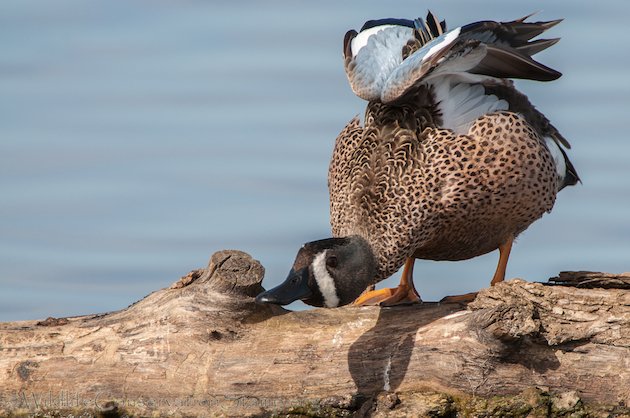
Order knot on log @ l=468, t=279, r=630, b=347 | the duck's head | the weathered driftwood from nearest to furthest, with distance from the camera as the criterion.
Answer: knot on log @ l=468, t=279, r=630, b=347
the weathered driftwood
the duck's head

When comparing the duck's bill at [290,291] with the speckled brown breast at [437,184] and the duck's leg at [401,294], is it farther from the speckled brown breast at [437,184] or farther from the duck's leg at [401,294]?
the duck's leg at [401,294]

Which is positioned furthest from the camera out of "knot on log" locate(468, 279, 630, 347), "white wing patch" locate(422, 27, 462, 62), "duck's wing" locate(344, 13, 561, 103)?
"duck's wing" locate(344, 13, 561, 103)

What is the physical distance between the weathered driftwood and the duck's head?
0.73 feet

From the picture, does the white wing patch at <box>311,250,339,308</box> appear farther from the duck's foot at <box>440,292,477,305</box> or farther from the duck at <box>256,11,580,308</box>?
the duck's foot at <box>440,292,477,305</box>

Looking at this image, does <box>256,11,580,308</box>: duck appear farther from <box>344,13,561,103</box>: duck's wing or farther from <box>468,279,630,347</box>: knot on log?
<box>468,279,630,347</box>: knot on log

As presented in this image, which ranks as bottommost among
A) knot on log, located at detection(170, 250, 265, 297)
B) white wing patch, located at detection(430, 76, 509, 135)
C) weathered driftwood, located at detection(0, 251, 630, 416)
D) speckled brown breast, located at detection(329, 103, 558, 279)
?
weathered driftwood, located at detection(0, 251, 630, 416)

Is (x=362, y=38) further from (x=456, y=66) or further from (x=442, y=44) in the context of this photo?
(x=442, y=44)

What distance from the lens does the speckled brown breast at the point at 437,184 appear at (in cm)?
673

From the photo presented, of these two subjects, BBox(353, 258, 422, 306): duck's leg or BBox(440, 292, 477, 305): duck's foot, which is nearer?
BBox(440, 292, 477, 305): duck's foot

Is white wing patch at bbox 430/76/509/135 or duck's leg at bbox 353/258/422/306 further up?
white wing patch at bbox 430/76/509/135

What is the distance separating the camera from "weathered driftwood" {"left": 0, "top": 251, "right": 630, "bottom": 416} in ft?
19.3

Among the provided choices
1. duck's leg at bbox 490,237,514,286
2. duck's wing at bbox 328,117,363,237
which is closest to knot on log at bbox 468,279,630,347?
duck's leg at bbox 490,237,514,286

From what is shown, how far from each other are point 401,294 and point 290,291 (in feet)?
5.78

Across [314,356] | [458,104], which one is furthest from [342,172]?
[314,356]
